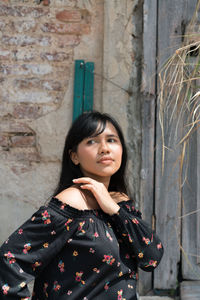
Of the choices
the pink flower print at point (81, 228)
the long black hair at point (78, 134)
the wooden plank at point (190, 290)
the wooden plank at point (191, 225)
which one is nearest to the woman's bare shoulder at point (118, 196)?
the long black hair at point (78, 134)

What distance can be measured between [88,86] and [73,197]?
1.35 meters

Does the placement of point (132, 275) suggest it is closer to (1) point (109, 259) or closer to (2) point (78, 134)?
(1) point (109, 259)

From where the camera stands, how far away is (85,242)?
1.70 m

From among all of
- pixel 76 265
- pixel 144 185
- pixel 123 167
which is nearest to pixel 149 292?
pixel 144 185

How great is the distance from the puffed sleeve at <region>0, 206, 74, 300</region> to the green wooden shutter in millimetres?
1353

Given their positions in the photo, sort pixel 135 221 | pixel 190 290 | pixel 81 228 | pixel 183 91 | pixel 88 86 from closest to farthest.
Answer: pixel 81 228, pixel 135 221, pixel 183 91, pixel 190 290, pixel 88 86

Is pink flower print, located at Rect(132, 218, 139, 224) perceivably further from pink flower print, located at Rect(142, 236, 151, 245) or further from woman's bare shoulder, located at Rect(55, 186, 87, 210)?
woman's bare shoulder, located at Rect(55, 186, 87, 210)

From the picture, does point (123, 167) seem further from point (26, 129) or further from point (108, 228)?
point (26, 129)

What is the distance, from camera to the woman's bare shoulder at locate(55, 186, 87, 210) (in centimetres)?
178

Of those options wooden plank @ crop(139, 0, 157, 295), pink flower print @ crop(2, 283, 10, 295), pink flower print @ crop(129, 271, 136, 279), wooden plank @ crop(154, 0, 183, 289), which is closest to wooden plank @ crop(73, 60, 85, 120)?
wooden plank @ crop(139, 0, 157, 295)

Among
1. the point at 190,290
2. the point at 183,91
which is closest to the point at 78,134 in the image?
the point at 183,91

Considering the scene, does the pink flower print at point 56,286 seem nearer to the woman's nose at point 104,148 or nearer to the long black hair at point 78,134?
the long black hair at point 78,134

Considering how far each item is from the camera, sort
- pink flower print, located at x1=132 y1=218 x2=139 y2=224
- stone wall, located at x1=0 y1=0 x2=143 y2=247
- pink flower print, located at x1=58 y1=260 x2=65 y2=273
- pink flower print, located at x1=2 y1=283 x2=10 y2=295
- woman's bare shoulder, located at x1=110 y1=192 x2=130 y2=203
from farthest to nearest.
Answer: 1. stone wall, located at x1=0 y1=0 x2=143 y2=247
2. woman's bare shoulder, located at x1=110 y1=192 x2=130 y2=203
3. pink flower print, located at x1=132 y1=218 x2=139 y2=224
4. pink flower print, located at x1=58 y1=260 x2=65 y2=273
5. pink flower print, located at x1=2 y1=283 x2=10 y2=295

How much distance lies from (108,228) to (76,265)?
0.21 m
